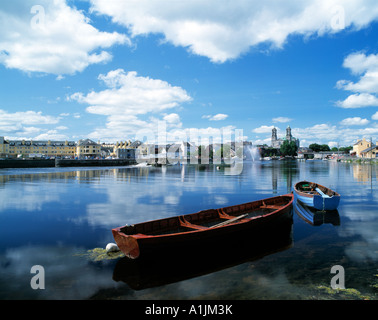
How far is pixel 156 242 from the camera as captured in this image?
11.6m

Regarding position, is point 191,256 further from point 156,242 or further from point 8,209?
point 8,209

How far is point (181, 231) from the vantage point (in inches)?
574

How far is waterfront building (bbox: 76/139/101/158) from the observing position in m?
174

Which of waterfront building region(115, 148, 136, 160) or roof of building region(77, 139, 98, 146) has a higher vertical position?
roof of building region(77, 139, 98, 146)

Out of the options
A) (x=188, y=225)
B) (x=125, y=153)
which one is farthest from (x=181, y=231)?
(x=125, y=153)

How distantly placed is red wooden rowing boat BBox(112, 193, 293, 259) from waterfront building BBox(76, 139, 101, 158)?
171765 millimetres

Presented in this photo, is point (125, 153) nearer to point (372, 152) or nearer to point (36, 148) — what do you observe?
point (36, 148)

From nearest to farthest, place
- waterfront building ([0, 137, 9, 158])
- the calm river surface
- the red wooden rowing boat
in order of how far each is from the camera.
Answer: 1. the calm river surface
2. the red wooden rowing boat
3. waterfront building ([0, 137, 9, 158])

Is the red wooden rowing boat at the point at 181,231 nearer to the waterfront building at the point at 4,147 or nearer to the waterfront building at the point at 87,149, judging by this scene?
the waterfront building at the point at 87,149

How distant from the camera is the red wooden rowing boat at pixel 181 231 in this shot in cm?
1160

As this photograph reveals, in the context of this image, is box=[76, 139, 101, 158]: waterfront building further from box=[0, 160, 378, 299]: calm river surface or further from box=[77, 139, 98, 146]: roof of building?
box=[0, 160, 378, 299]: calm river surface

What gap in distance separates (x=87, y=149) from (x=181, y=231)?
175 metres

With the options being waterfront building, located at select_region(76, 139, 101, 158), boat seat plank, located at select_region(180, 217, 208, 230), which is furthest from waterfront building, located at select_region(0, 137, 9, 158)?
boat seat plank, located at select_region(180, 217, 208, 230)

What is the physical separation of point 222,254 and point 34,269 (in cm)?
911
